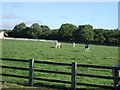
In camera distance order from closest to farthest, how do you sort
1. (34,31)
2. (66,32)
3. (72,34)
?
(66,32), (72,34), (34,31)

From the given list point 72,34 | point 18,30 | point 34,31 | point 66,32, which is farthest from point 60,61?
point 18,30

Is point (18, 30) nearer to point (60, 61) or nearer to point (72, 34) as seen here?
point (72, 34)

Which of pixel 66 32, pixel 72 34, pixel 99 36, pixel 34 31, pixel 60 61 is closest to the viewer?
pixel 60 61

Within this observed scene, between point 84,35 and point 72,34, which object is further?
point 72,34

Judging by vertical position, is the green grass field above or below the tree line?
below

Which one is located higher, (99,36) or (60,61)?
(99,36)

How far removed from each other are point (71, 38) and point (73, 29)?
1406 cm

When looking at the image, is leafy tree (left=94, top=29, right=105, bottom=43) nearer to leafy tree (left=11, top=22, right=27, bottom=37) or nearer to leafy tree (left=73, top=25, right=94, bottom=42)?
leafy tree (left=73, top=25, right=94, bottom=42)

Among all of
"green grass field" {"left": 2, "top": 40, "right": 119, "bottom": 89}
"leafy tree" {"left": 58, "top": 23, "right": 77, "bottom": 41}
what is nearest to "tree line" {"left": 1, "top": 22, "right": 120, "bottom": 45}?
"leafy tree" {"left": 58, "top": 23, "right": 77, "bottom": 41}

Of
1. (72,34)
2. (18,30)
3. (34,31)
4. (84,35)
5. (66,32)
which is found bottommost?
(84,35)

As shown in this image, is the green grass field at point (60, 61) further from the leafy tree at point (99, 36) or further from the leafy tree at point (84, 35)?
the leafy tree at point (84, 35)

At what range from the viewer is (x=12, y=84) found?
10180 mm

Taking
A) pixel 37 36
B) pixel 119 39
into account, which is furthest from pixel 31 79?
pixel 37 36

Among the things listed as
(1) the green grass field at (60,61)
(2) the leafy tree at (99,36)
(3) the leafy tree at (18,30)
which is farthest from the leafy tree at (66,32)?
(1) the green grass field at (60,61)
